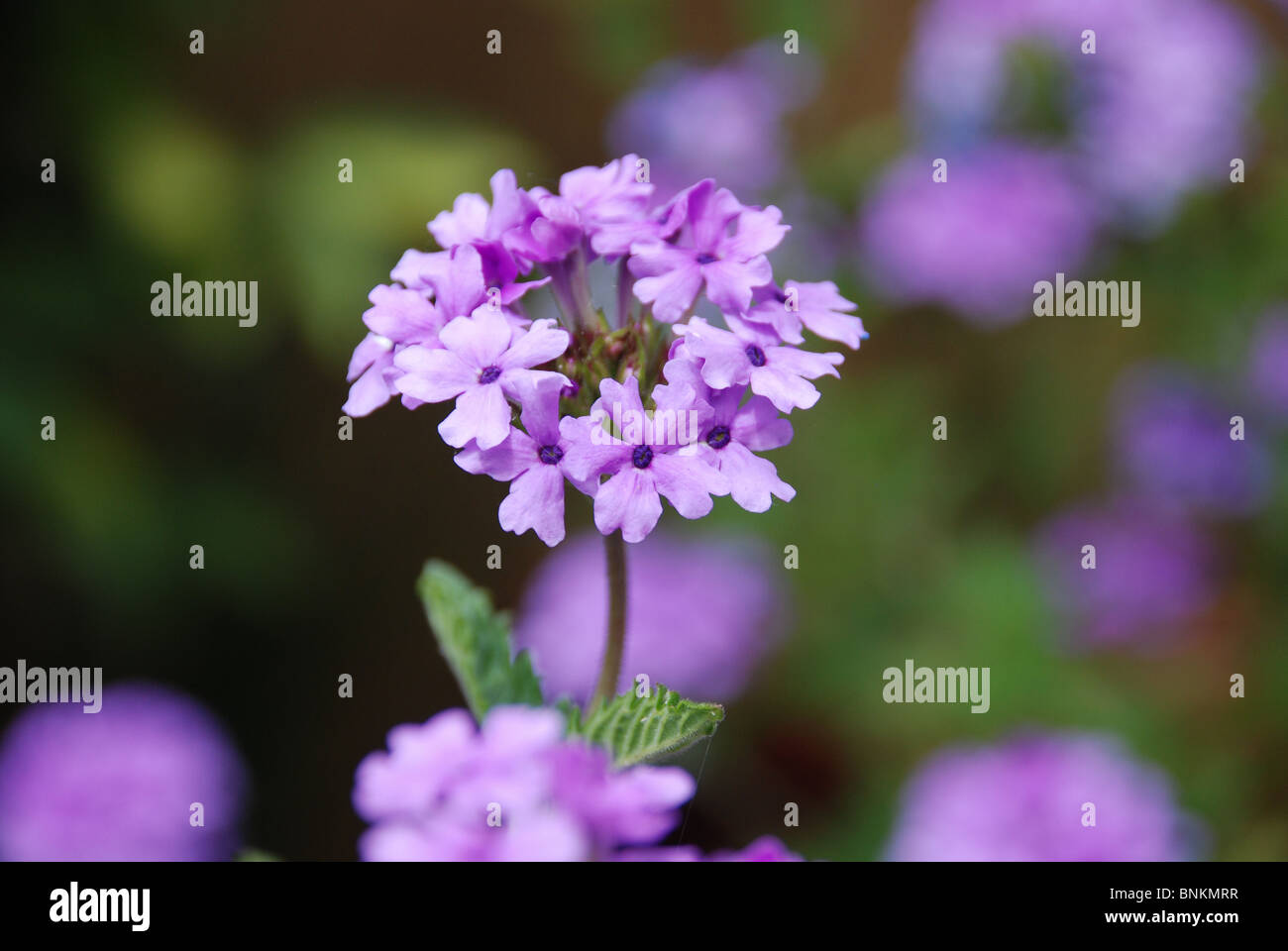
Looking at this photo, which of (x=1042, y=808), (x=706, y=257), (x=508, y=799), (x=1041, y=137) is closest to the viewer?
(x=508, y=799)

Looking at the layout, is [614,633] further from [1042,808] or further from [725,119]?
[725,119]

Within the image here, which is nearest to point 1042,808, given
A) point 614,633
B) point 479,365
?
point 614,633

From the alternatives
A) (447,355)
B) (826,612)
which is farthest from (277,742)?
(447,355)

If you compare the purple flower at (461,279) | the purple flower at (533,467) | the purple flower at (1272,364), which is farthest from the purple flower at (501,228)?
the purple flower at (1272,364)

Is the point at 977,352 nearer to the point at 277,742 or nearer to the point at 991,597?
the point at 991,597

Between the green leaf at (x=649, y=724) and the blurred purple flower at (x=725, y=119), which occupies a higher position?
the blurred purple flower at (x=725, y=119)

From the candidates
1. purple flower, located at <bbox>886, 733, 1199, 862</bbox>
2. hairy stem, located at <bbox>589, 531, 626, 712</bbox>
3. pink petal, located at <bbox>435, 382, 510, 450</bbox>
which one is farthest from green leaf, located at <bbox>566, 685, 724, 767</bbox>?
purple flower, located at <bbox>886, 733, 1199, 862</bbox>

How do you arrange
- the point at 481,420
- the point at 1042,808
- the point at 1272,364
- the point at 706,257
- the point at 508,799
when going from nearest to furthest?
1. the point at 508,799
2. the point at 481,420
3. the point at 706,257
4. the point at 1042,808
5. the point at 1272,364

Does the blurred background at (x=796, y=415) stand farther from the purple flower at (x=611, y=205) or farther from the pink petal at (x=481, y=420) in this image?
the pink petal at (x=481, y=420)
